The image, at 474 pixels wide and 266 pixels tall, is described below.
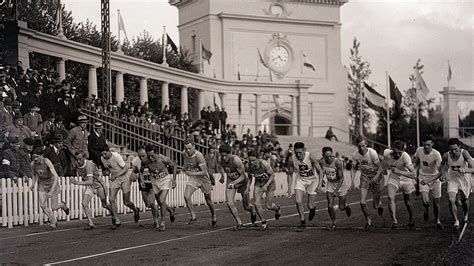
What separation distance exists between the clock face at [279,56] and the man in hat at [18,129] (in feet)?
133

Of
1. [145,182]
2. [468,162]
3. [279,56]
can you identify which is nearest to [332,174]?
[468,162]

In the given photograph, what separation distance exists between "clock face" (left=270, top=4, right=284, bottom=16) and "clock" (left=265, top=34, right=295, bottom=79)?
1.87 m

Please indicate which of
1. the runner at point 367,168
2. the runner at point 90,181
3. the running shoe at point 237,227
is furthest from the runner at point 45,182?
the runner at point 367,168

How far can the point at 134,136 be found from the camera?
3072 centimetres

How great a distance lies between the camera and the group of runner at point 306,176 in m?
17.8

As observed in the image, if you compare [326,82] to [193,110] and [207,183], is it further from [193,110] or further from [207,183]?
[207,183]

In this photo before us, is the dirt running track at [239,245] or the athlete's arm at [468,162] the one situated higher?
the athlete's arm at [468,162]

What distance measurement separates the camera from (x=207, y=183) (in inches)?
770

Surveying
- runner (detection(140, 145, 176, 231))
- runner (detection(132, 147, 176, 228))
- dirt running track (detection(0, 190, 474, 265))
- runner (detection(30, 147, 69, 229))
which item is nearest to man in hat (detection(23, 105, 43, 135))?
runner (detection(30, 147, 69, 229))

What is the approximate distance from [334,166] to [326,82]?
1798 inches

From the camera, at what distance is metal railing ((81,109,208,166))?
95.5ft

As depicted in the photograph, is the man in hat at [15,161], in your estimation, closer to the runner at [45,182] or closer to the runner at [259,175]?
the runner at [45,182]

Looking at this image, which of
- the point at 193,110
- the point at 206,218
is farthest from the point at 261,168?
the point at 193,110

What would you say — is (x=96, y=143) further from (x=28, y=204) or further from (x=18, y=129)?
(x=28, y=204)
